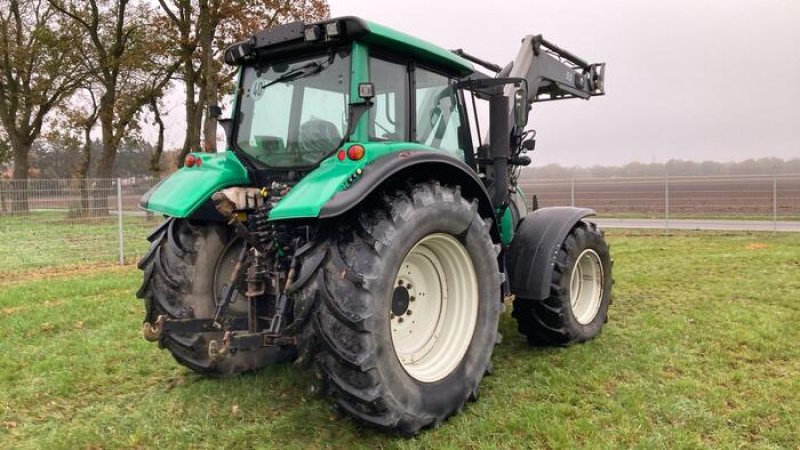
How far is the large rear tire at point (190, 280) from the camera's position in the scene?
381 cm

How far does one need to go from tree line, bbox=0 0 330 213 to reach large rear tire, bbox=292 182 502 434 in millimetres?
17065

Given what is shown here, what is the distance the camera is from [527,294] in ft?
14.4

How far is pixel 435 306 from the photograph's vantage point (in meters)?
3.67

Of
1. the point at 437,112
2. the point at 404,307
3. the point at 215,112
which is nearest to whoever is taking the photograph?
the point at 404,307

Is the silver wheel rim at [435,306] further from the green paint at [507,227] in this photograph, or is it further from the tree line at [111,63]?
the tree line at [111,63]

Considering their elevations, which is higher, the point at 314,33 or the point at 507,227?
the point at 314,33

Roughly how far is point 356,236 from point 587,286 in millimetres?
2854

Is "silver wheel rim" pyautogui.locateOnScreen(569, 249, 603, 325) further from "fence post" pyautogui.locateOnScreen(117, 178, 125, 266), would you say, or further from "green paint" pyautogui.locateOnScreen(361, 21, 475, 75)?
"fence post" pyautogui.locateOnScreen(117, 178, 125, 266)

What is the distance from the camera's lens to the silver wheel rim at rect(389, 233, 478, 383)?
3498 mm

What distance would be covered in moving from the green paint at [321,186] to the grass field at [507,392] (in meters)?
1.26

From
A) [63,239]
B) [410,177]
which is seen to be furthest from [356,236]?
[63,239]

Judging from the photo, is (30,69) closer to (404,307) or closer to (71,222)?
(71,222)

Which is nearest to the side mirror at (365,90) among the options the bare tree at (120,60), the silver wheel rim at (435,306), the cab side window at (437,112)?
the cab side window at (437,112)

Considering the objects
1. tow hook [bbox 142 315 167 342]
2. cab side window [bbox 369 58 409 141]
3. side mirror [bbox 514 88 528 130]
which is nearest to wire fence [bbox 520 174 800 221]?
side mirror [bbox 514 88 528 130]
